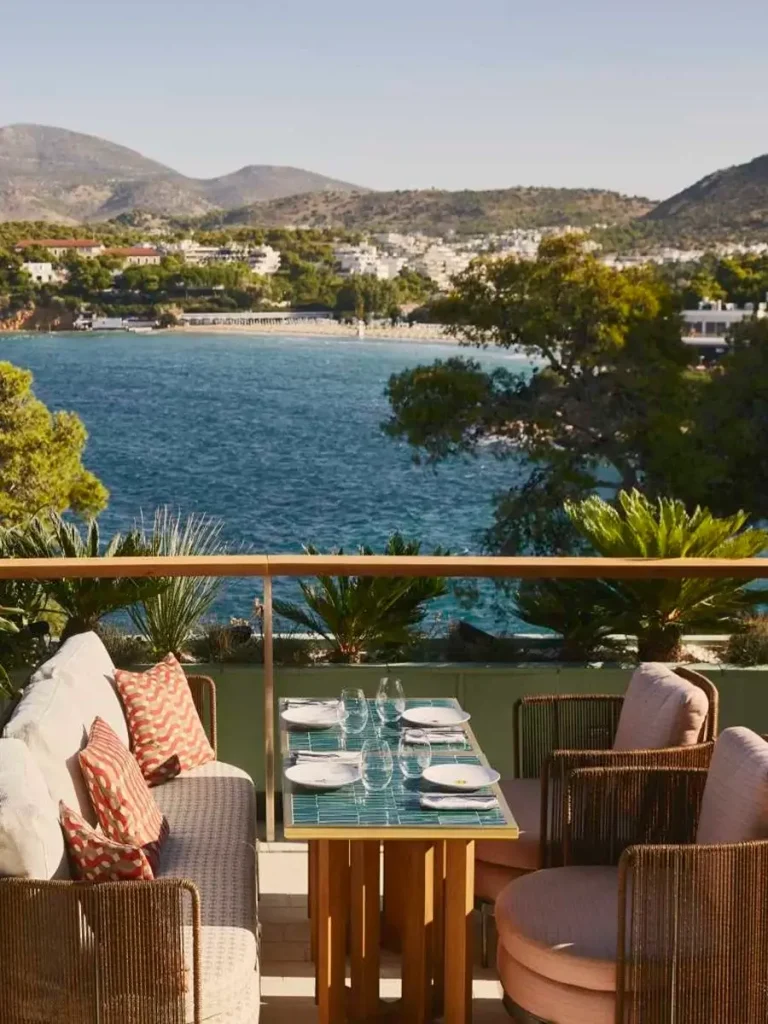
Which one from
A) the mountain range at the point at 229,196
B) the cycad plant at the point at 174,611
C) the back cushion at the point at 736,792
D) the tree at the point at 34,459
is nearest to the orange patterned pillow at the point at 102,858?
the back cushion at the point at 736,792

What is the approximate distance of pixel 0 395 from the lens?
22766 mm

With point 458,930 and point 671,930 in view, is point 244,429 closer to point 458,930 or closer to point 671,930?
point 458,930

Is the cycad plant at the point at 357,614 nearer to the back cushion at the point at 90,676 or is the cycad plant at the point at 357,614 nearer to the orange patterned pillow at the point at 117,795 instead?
the back cushion at the point at 90,676

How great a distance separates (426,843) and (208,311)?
42826 millimetres

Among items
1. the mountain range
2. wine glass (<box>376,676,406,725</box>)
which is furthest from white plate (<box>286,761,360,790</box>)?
the mountain range

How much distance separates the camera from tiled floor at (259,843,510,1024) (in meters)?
3.69

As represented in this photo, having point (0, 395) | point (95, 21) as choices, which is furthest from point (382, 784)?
point (95, 21)

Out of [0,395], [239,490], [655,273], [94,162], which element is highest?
[94,162]

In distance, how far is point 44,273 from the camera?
4412 cm

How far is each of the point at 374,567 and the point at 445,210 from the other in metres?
41.5

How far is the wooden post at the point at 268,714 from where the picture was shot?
187 inches

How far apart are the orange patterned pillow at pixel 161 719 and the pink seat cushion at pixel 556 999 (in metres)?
1.40

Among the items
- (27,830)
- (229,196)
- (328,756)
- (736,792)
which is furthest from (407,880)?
(229,196)

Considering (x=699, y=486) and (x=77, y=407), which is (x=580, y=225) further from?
(x=77, y=407)
